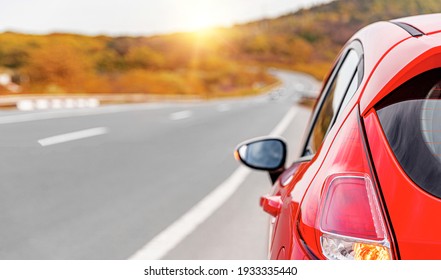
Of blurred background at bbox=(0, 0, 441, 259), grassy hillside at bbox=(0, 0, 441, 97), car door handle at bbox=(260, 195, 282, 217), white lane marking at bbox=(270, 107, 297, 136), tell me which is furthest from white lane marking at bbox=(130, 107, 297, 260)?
white lane marking at bbox=(270, 107, 297, 136)

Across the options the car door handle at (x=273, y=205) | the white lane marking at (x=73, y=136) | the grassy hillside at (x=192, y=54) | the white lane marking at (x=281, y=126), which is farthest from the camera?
the white lane marking at (x=281, y=126)

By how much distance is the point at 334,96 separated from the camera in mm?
2471

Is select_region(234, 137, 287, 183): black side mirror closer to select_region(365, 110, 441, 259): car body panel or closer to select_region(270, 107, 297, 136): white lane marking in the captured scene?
select_region(365, 110, 441, 259): car body panel

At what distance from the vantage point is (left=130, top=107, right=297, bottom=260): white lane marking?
4301 mm

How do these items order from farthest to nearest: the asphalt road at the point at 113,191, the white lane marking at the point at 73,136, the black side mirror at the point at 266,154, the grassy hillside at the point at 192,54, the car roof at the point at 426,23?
the white lane marking at the point at 73,136
the asphalt road at the point at 113,191
the grassy hillside at the point at 192,54
the black side mirror at the point at 266,154
the car roof at the point at 426,23

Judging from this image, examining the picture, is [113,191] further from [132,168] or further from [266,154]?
[266,154]

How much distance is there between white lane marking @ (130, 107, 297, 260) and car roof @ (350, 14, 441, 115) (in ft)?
8.90

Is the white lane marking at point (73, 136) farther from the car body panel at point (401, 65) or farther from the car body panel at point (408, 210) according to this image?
the car body panel at point (408, 210)

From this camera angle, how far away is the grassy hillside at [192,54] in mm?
3969

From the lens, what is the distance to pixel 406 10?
2.97 metres

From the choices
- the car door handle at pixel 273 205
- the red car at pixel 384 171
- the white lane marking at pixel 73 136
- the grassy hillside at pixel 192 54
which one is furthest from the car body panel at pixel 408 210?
the white lane marking at pixel 73 136

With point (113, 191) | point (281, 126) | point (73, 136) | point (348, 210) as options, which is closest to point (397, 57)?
point (348, 210)
